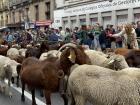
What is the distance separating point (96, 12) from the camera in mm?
32594

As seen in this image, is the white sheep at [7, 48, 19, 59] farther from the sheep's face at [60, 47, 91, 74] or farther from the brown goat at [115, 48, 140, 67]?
the sheep's face at [60, 47, 91, 74]

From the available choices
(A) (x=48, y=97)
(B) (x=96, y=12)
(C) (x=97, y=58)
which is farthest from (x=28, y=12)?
(A) (x=48, y=97)

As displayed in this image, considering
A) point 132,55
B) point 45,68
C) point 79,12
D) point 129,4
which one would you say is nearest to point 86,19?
point 79,12

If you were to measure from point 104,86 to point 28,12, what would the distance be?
5183 cm

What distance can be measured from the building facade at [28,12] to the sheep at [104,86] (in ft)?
106

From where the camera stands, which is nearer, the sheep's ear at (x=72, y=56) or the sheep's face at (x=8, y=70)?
the sheep's ear at (x=72, y=56)

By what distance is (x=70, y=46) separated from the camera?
387 inches

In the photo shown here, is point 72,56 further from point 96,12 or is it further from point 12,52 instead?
point 96,12

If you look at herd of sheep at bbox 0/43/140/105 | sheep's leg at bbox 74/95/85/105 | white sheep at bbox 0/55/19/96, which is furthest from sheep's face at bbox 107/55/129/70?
white sheep at bbox 0/55/19/96

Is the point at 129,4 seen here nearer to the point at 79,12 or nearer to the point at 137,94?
the point at 79,12

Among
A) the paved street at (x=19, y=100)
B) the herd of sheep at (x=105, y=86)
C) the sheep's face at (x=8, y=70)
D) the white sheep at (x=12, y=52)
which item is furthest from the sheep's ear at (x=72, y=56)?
the white sheep at (x=12, y=52)

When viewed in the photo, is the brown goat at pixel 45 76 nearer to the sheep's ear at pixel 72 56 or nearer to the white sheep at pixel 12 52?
the sheep's ear at pixel 72 56

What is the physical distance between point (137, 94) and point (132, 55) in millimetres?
Result: 5453

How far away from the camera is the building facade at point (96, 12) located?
2744 centimetres
